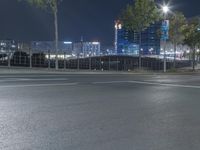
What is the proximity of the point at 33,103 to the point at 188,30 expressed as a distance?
4049 cm

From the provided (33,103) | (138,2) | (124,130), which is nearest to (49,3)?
(138,2)

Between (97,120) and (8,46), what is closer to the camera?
(97,120)

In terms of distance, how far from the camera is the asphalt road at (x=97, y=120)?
786 centimetres

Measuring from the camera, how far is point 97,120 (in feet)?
33.2

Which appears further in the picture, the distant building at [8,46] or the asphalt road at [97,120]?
the distant building at [8,46]

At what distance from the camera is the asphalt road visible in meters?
7.86

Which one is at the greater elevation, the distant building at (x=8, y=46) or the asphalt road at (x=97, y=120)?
the distant building at (x=8, y=46)

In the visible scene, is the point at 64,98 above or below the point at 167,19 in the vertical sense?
below

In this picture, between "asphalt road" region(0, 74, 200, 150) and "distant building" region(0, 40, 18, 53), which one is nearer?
"asphalt road" region(0, 74, 200, 150)

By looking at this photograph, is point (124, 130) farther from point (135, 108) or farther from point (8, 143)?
point (135, 108)

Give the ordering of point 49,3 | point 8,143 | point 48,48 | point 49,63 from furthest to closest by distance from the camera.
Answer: point 48,48
point 49,63
point 49,3
point 8,143

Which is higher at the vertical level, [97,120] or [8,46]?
[8,46]

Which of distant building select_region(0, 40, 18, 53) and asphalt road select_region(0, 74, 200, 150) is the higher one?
distant building select_region(0, 40, 18, 53)

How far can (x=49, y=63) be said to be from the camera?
123ft
